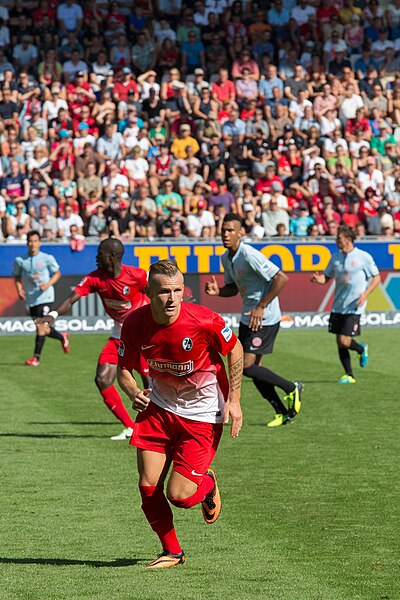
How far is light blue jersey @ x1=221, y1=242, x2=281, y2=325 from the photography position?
12438 millimetres

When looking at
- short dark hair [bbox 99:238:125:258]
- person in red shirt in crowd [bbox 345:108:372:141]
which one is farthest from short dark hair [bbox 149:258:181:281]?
person in red shirt in crowd [bbox 345:108:372:141]

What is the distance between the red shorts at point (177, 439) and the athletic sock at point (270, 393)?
224 inches

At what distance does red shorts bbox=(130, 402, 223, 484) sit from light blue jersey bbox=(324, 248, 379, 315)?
997 centimetres

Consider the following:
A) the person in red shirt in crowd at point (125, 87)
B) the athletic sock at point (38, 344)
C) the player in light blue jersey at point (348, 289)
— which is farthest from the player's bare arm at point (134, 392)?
the person in red shirt in crowd at point (125, 87)

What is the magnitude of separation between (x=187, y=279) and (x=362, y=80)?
8711 mm

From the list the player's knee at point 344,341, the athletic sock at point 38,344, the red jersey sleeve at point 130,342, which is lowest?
the athletic sock at point 38,344

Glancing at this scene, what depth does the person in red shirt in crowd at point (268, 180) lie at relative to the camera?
25766 millimetres

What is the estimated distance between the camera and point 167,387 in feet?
23.5

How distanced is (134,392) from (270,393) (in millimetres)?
6042

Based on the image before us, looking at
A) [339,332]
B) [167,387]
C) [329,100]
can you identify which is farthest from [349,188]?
[167,387]

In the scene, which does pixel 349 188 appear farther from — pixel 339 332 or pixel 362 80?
pixel 339 332

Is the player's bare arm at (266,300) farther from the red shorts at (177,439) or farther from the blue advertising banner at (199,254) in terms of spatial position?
the blue advertising banner at (199,254)

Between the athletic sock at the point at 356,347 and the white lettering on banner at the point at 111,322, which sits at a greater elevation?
the athletic sock at the point at 356,347

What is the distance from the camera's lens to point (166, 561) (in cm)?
691
